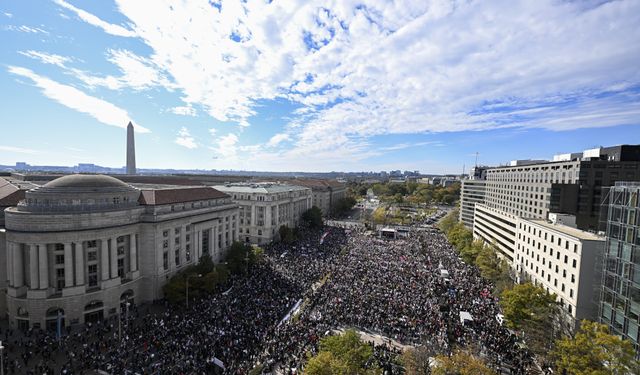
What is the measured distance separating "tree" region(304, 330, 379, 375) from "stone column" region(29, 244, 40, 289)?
32028mm

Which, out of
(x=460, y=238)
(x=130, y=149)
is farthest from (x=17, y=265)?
(x=130, y=149)

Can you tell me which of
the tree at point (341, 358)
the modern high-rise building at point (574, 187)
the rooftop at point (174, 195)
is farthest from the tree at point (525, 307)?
the rooftop at point (174, 195)

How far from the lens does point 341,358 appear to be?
22.9 meters

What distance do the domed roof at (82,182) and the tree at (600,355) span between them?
50577 mm

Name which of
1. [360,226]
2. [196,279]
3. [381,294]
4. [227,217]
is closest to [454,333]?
[381,294]

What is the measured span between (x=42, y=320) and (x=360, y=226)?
86740mm

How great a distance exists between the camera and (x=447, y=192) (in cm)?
19362

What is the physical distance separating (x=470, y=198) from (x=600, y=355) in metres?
86.2

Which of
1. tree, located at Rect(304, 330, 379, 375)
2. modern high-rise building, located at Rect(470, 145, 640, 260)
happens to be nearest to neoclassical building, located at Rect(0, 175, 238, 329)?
tree, located at Rect(304, 330, 379, 375)

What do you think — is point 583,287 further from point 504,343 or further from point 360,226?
point 360,226

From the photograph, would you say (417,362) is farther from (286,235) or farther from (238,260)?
(286,235)

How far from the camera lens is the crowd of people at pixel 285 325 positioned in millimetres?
27719

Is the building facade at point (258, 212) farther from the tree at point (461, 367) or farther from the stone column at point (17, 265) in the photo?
the tree at point (461, 367)

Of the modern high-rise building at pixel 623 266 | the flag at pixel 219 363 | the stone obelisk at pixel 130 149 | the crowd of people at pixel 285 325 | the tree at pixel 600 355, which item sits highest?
the stone obelisk at pixel 130 149
